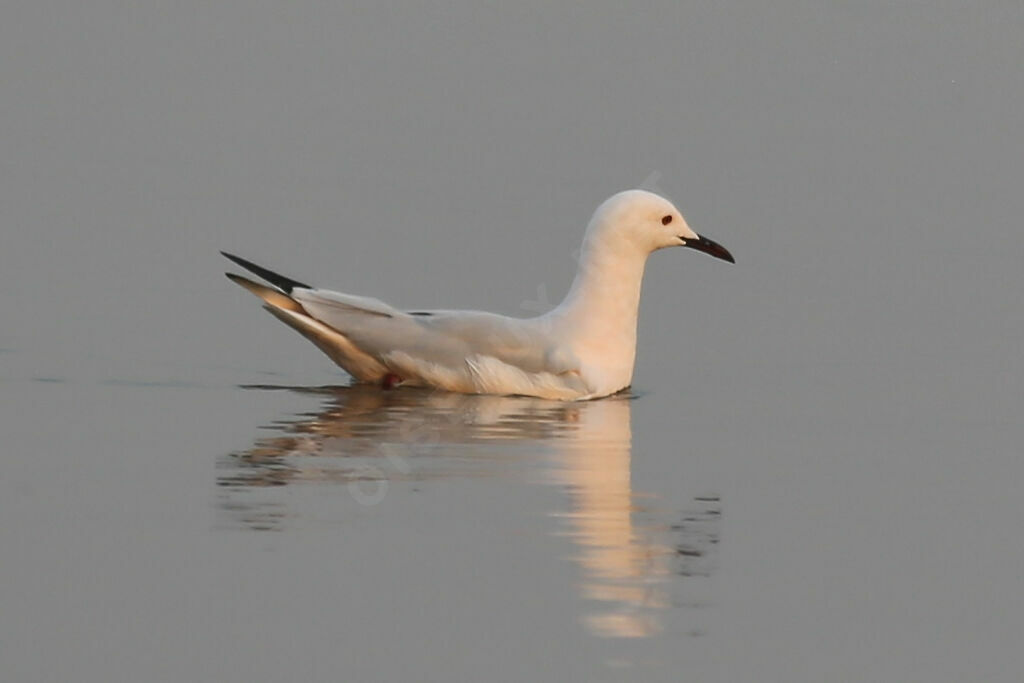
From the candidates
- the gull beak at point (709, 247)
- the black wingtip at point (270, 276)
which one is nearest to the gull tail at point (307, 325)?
the black wingtip at point (270, 276)

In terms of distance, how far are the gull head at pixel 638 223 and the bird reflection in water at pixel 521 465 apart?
120 cm

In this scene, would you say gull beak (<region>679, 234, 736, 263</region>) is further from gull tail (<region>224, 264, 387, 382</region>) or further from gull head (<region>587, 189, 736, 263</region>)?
gull tail (<region>224, 264, 387, 382</region>)

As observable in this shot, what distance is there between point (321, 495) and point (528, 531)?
1.16 metres

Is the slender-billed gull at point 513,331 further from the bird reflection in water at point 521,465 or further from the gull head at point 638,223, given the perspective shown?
the bird reflection in water at point 521,465

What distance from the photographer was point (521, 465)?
12195mm

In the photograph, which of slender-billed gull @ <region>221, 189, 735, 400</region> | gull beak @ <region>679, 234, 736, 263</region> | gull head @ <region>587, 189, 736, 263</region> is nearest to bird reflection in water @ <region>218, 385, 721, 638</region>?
slender-billed gull @ <region>221, 189, 735, 400</region>

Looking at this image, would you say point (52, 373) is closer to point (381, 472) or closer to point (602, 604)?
point (381, 472)

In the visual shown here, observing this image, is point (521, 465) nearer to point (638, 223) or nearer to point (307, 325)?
point (307, 325)

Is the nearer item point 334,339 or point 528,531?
point 528,531

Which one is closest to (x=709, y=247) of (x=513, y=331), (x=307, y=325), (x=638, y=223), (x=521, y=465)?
(x=638, y=223)

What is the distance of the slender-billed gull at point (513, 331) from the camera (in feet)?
49.9

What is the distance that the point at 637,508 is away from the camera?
11172 mm

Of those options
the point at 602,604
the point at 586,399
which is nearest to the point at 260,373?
the point at 586,399

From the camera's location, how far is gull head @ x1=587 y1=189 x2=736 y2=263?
1595cm
